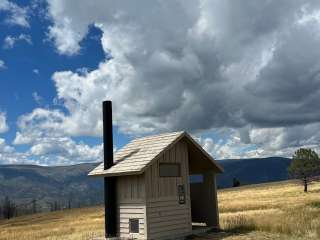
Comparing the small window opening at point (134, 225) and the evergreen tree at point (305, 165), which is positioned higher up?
the evergreen tree at point (305, 165)

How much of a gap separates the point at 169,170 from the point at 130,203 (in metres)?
2.45

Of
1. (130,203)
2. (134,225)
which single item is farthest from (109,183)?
(134,225)

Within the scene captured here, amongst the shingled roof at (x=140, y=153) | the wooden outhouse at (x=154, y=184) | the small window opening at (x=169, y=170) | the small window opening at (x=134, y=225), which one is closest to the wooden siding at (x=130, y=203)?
the wooden outhouse at (x=154, y=184)

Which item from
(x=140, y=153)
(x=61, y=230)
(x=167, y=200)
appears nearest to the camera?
(x=167, y=200)

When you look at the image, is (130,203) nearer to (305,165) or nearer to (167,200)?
(167,200)

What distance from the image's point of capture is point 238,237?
19781 millimetres

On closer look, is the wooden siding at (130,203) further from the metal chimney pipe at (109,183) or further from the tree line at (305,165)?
the tree line at (305,165)

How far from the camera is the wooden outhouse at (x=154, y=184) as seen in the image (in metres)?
20.0

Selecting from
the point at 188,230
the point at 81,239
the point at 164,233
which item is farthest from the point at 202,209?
the point at 81,239

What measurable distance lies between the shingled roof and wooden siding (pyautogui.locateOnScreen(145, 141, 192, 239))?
0.48 metres

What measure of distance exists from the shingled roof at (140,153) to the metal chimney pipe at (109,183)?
0.53m

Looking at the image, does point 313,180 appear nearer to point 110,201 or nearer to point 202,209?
point 202,209

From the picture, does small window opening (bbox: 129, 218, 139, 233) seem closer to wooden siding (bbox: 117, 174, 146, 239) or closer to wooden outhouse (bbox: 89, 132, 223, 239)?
wooden outhouse (bbox: 89, 132, 223, 239)

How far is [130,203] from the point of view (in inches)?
812
